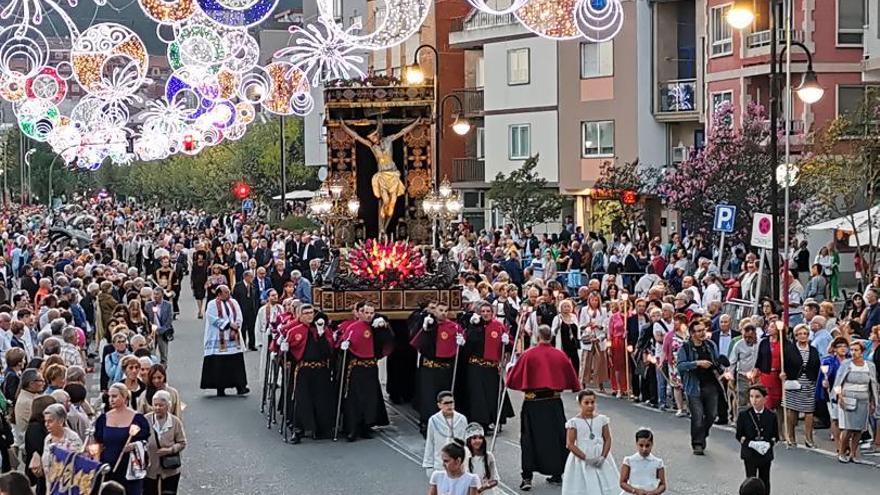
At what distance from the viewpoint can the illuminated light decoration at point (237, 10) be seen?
23125 millimetres

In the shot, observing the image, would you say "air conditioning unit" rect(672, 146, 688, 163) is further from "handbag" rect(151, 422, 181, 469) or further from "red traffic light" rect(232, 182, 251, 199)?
"handbag" rect(151, 422, 181, 469)

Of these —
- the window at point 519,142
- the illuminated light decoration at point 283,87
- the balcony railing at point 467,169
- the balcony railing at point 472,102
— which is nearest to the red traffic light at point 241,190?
the balcony railing at point 467,169

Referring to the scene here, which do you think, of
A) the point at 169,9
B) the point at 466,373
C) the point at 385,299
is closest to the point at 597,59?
the point at 169,9

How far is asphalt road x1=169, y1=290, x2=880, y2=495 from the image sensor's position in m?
16.1

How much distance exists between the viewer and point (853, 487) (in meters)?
15.9

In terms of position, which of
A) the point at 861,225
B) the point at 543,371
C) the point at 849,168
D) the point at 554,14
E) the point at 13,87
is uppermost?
the point at 554,14

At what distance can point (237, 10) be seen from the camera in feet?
77.3

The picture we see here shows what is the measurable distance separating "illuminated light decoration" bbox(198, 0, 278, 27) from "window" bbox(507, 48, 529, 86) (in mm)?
29008

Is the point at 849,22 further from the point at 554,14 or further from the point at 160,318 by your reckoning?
the point at 160,318

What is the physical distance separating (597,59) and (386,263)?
102 feet

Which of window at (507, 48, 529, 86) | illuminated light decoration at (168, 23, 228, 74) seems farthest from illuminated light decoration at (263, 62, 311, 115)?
illuminated light decoration at (168, 23, 228, 74)

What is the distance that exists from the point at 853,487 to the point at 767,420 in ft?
7.39

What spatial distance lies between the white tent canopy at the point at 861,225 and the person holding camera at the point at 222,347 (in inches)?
499

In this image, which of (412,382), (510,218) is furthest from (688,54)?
(412,382)
